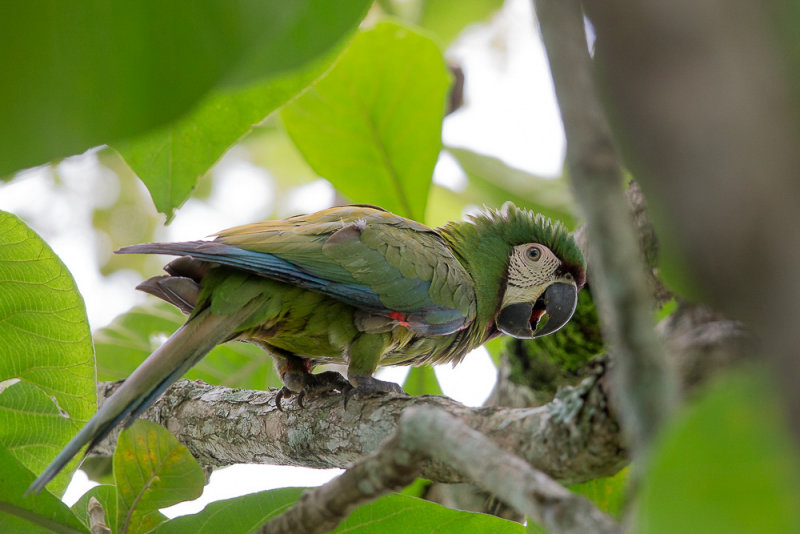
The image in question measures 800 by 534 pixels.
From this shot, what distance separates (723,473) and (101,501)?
1.80 meters

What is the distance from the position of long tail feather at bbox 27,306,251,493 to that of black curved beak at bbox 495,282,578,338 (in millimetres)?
1148

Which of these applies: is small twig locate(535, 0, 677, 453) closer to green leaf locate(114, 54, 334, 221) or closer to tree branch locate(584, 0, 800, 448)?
tree branch locate(584, 0, 800, 448)

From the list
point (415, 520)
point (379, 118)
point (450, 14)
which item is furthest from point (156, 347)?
point (450, 14)

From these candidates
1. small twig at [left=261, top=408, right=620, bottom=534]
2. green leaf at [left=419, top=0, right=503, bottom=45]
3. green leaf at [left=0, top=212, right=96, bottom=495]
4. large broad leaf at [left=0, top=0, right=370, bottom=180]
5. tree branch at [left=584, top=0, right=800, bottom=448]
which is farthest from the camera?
green leaf at [left=419, top=0, right=503, bottom=45]

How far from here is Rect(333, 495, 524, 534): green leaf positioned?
1.80 m

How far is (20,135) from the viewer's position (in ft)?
3.42

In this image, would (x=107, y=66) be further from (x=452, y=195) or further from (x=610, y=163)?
(x=452, y=195)

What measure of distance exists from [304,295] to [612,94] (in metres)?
2.04

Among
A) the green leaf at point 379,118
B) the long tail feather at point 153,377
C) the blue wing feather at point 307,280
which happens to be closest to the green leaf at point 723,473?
the long tail feather at point 153,377

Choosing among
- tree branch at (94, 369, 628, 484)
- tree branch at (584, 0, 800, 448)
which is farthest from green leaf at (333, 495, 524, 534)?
tree branch at (584, 0, 800, 448)

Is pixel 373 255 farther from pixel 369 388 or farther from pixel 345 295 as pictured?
pixel 369 388

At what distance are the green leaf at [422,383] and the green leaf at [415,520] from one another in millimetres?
1327

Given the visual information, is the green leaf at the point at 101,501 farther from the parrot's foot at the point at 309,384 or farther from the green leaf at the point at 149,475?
the parrot's foot at the point at 309,384

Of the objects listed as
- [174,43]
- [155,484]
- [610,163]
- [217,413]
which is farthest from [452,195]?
[610,163]
